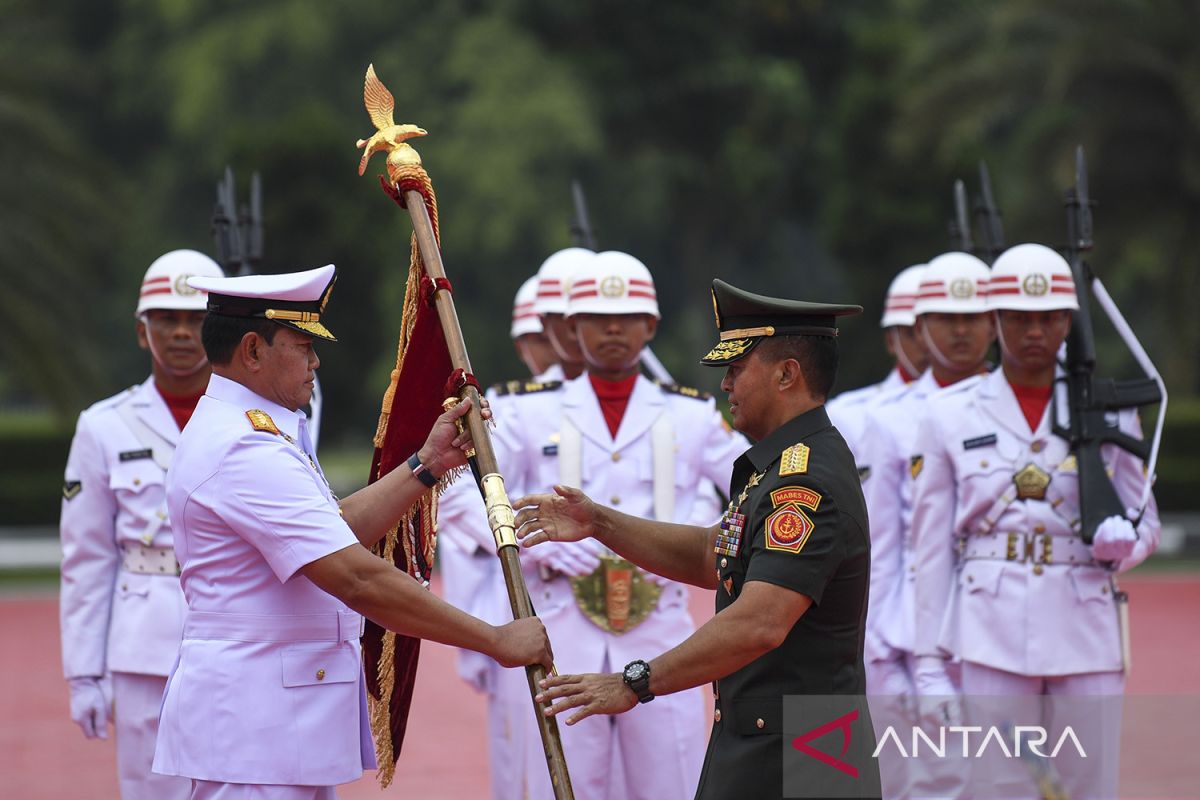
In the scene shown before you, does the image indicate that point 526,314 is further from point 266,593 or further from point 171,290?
point 266,593

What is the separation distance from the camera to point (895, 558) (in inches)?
321

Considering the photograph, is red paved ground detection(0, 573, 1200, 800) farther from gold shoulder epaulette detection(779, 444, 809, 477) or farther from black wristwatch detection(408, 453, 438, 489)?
gold shoulder epaulette detection(779, 444, 809, 477)

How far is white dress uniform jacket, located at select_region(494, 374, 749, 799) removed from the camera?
657 cm

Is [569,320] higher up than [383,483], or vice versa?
[569,320]

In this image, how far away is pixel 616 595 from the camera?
6766 mm

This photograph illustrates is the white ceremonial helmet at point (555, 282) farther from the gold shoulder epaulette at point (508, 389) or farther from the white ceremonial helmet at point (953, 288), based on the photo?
the white ceremonial helmet at point (953, 288)

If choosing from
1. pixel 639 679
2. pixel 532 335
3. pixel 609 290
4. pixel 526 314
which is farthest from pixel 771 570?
pixel 526 314

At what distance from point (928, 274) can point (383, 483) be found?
439 cm

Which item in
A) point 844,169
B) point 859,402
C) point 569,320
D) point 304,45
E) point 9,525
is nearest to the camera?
point 569,320

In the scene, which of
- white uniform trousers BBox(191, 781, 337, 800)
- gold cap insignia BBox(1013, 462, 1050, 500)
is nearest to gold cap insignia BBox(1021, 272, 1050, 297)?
gold cap insignia BBox(1013, 462, 1050, 500)

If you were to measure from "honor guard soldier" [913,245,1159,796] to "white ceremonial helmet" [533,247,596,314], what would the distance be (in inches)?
82.8

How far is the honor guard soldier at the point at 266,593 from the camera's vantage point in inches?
179

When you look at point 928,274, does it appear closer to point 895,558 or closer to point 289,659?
point 895,558

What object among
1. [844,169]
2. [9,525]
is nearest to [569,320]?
[9,525]
